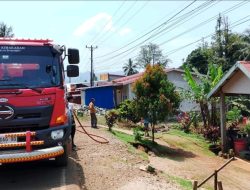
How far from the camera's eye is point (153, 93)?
19.1 metres

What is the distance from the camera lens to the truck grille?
306 inches

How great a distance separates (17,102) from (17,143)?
2.56ft

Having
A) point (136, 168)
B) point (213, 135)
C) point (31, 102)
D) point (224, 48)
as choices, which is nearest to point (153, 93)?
point (213, 135)

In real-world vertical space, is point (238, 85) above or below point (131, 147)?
above

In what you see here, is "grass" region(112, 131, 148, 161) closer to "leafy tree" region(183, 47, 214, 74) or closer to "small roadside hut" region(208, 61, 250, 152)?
"small roadside hut" region(208, 61, 250, 152)

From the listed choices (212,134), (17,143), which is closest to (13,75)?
(17,143)

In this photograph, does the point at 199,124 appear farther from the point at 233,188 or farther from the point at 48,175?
the point at 48,175

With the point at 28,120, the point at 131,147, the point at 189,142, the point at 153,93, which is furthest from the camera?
the point at 189,142

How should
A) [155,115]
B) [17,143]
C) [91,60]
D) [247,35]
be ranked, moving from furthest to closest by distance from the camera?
[91,60] < [247,35] < [155,115] < [17,143]

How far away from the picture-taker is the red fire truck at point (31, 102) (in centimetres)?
775

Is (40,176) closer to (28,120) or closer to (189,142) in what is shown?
(28,120)

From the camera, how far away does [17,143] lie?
7742mm

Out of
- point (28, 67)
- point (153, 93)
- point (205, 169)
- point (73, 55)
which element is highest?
point (73, 55)

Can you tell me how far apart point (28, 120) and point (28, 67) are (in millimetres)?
1090
